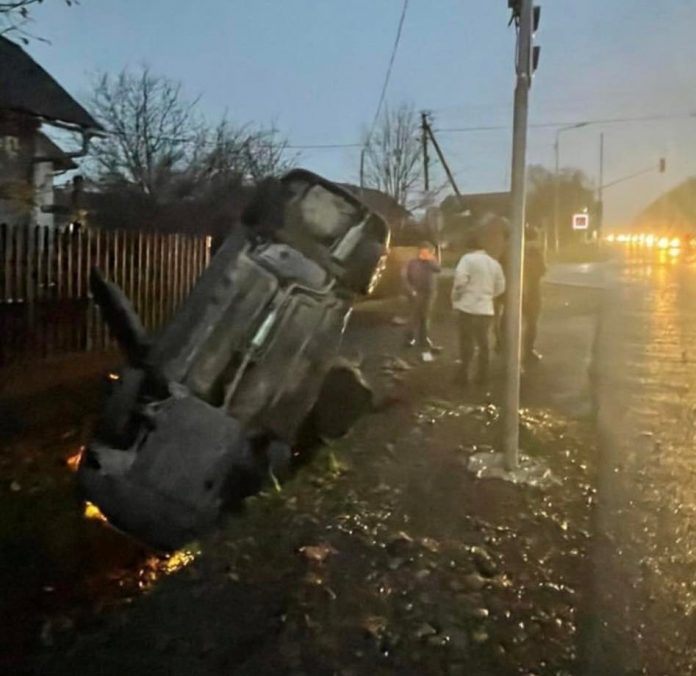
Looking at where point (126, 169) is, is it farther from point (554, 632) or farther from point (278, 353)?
point (554, 632)

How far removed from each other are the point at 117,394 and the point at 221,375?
1.92ft

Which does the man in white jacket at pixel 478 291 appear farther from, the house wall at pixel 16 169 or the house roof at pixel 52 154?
the house roof at pixel 52 154

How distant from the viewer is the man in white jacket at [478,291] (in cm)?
1005

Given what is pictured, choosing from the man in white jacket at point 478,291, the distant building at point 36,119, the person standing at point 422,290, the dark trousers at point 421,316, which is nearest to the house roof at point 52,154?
the distant building at point 36,119

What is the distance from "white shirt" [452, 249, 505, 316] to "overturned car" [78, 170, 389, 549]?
3800mm

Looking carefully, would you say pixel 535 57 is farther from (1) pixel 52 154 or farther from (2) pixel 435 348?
(1) pixel 52 154

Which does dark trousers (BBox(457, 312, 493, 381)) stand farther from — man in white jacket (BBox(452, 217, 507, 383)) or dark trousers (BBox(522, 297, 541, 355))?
dark trousers (BBox(522, 297, 541, 355))

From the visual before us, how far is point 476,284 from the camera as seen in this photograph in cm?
1004

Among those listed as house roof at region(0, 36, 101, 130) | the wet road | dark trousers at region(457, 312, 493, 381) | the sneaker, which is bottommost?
the wet road

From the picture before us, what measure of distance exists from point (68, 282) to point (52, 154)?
9.80 metres

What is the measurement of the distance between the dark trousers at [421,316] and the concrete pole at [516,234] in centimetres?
669

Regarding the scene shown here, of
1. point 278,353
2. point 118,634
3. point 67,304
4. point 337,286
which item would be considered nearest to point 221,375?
point 278,353

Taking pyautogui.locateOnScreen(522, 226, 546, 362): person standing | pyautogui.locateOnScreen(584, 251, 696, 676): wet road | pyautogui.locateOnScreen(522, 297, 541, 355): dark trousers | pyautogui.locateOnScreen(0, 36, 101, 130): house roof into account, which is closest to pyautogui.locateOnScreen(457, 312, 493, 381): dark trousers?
pyautogui.locateOnScreen(584, 251, 696, 676): wet road

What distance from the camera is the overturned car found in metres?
5.32
